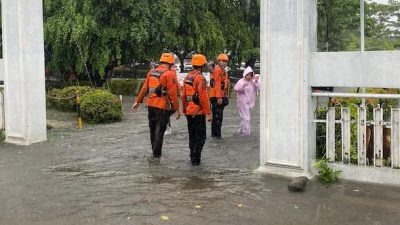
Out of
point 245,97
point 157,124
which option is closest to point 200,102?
point 157,124

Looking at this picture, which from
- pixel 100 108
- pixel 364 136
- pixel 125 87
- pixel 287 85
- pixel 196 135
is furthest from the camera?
pixel 125 87

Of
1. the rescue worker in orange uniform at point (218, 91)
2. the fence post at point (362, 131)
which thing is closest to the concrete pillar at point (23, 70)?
the rescue worker in orange uniform at point (218, 91)

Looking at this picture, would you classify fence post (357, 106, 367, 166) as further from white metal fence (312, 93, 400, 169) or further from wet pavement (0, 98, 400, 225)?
wet pavement (0, 98, 400, 225)

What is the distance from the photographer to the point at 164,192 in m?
6.89

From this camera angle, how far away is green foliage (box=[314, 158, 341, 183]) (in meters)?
7.27

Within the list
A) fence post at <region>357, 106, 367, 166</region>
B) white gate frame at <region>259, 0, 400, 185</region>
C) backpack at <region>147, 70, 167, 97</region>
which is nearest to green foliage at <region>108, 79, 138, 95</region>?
backpack at <region>147, 70, 167, 97</region>

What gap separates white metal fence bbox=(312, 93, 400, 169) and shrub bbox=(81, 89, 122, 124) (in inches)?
316

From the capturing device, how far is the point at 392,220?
5.65m

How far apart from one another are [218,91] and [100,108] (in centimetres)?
412

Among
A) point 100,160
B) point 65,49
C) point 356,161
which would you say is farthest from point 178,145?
point 65,49

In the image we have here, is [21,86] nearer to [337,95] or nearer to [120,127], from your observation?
[120,127]

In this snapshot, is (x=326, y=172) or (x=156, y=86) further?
(x=156, y=86)

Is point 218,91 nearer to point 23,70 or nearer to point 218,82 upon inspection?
point 218,82

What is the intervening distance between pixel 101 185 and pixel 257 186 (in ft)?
6.74
